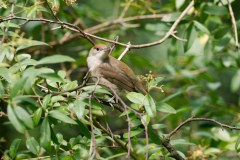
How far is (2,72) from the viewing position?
9.48ft

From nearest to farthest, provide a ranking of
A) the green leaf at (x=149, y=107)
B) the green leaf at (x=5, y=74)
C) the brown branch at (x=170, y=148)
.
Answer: the green leaf at (x=5, y=74), the green leaf at (x=149, y=107), the brown branch at (x=170, y=148)

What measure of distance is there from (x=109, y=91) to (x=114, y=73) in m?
1.07

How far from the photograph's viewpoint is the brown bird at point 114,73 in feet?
15.4

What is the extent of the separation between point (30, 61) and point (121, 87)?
194cm

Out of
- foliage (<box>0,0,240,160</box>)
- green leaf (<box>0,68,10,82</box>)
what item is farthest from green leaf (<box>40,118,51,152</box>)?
green leaf (<box>0,68,10,82</box>)

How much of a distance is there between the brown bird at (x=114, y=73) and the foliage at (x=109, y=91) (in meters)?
0.29

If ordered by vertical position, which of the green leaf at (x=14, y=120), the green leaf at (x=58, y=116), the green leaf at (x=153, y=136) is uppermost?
the green leaf at (x=14, y=120)

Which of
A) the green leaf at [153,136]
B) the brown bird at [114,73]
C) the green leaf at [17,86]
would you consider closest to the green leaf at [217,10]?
the brown bird at [114,73]

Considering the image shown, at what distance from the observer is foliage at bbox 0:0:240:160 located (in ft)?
8.95

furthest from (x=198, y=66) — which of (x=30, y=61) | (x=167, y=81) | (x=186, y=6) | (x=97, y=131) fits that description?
(x=30, y=61)

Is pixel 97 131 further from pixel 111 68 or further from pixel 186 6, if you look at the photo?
pixel 186 6

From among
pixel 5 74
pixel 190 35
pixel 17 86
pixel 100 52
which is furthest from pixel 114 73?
pixel 17 86

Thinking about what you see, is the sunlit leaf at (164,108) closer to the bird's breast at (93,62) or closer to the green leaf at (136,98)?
the green leaf at (136,98)

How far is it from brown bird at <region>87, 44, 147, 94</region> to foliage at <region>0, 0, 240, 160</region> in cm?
29
